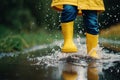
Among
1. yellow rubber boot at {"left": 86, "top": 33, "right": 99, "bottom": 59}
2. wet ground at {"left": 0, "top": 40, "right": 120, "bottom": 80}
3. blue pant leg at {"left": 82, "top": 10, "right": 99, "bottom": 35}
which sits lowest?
wet ground at {"left": 0, "top": 40, "right": 120, "bottom": 80}

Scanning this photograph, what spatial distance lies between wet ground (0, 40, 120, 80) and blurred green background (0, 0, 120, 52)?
0.55 m

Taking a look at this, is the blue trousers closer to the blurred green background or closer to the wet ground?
the wet ground

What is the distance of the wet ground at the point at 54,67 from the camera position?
5.32 metres

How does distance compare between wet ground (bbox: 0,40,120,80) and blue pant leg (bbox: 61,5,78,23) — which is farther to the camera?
blue pant leg (bbox: 61,5,78,23)

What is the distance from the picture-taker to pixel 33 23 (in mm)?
10312

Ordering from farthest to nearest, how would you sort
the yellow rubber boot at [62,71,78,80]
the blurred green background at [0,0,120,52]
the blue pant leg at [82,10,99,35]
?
1. the blurred green background at [0,0,120,52]
2. the blue pant leg at [82,10,99,35]
3. the yellow rubber boot at [62,71,78,80]

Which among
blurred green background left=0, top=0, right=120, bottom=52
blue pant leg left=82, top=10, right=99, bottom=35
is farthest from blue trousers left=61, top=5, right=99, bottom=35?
blurred green background left=0, top=0, right=120, bottom=52

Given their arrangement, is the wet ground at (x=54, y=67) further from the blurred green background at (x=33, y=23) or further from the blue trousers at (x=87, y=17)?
the blurred green background at (x=33, y=23)

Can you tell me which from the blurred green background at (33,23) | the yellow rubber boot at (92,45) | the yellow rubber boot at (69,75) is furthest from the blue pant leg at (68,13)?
the yellow rubber boot at (69,75)

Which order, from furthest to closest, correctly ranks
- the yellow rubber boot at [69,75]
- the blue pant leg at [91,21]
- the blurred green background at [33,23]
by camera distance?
the blurred green background at [33,23] < the blue pant leg at [91,21] < the yellow rubber boot at [69,75]

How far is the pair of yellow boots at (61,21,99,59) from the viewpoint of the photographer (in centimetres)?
626

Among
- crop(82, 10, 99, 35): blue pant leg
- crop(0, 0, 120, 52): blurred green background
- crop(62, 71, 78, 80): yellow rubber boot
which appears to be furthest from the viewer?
crop(0, 0, 120, 52): blurred green background

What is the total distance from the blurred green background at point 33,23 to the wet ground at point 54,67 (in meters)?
0.55

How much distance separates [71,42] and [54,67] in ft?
1.75
